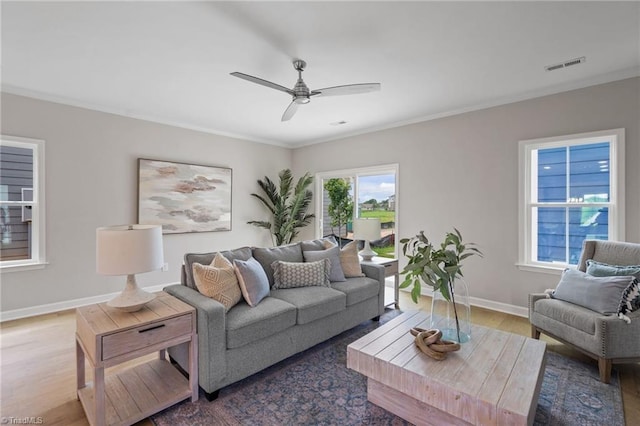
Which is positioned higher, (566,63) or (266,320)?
(566,63)

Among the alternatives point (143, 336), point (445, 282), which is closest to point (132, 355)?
point (143, 336)

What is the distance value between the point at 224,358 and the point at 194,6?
2.41 meters

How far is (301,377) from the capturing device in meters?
2.37

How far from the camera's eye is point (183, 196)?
480 cm

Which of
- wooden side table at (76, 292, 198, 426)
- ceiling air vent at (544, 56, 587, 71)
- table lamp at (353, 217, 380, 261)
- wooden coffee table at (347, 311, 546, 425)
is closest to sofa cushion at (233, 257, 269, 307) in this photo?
wooden side table at (76, 292, 198, 426)

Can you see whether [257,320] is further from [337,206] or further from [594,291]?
[337,206]

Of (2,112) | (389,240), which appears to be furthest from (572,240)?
(2,112)

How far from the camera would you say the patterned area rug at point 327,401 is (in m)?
1.90

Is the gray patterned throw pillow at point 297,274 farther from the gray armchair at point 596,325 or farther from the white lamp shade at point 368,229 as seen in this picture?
the gray armchair at point 596,325

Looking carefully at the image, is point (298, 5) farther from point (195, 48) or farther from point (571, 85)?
point (571, 85)

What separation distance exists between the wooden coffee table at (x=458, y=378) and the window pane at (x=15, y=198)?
413 cm

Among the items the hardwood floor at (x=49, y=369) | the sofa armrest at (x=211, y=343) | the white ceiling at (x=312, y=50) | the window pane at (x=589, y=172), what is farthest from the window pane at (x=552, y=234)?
the sofa armrest at (x=211, y=343)

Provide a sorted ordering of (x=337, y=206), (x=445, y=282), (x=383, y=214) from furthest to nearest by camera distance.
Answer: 1. (x=337, y=206)
2. (x=383, y=214)
3. (x=445, y=282)

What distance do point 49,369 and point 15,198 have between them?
2264 mm
